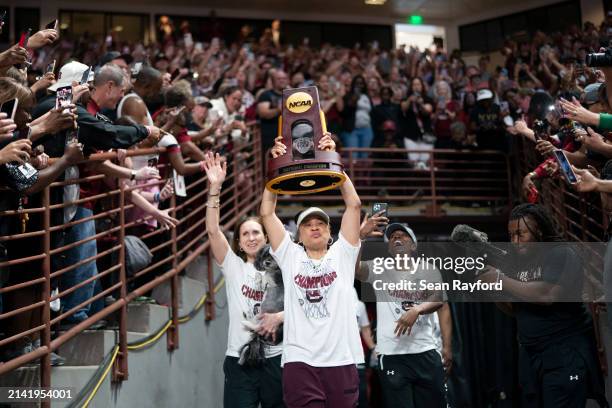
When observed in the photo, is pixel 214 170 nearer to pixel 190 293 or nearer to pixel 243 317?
pixel 243 317

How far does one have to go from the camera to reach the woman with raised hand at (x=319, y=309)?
13.1ft

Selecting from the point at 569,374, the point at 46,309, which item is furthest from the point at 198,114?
the point at 569,374

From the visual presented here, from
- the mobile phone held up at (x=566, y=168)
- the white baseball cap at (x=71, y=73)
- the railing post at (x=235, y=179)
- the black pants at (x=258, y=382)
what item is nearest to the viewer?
the mobile phone held up at (x=566, y=168)

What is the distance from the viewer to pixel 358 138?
10.5m

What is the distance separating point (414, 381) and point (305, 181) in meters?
2.11

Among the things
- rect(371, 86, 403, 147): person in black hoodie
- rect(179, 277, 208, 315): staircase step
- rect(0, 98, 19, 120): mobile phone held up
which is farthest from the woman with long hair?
rect(0, 98, 19, 120): mobile phone held up

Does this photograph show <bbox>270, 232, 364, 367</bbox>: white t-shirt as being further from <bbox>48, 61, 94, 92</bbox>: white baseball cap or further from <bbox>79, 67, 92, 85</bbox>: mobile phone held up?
<bbox>48, 61, 94, 92</bbox>: white baseball cap

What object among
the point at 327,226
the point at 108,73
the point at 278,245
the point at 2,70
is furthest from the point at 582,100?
the point at 2,70

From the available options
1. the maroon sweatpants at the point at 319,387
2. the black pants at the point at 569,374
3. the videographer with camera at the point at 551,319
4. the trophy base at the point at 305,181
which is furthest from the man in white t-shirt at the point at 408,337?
the trophy base at the point at 305,181

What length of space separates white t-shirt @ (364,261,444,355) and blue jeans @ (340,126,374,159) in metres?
4.82

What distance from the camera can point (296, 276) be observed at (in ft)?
13.9

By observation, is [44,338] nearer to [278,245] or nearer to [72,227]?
[72,227]

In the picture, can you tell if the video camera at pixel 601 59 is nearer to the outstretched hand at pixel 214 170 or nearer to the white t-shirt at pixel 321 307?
the white t-shirt at pixel 321 307

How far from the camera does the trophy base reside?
13.3ft
